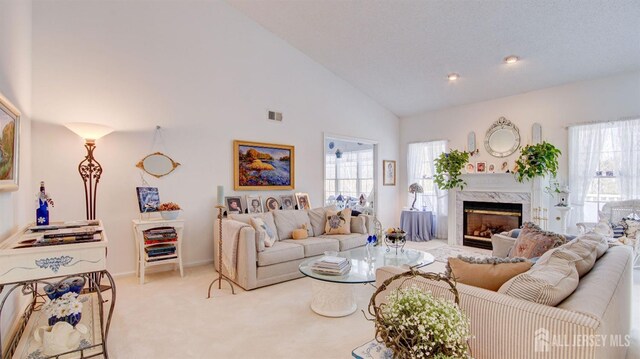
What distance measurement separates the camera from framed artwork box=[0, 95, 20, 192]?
2174 millimetres

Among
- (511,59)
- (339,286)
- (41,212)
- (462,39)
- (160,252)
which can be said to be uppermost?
(462,39)

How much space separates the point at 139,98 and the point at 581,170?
22.0ft

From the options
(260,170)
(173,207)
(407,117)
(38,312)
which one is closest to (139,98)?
(173,207)

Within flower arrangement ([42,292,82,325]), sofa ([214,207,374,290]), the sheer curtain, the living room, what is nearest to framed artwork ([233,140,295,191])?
the living room

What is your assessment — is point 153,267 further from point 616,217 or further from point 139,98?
point 616,217

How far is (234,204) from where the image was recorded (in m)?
4.74

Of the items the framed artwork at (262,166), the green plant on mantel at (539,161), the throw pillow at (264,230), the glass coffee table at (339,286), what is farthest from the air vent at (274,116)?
the green plant on mantel at (539,161)

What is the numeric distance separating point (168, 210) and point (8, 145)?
5.89 feet

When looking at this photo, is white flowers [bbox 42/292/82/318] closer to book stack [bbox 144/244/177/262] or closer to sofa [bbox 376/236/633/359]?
book stack [bbox 144/244/177/262]

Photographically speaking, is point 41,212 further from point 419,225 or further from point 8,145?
point 419,225

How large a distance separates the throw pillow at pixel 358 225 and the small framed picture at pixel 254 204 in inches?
59.4

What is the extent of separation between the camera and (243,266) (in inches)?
139

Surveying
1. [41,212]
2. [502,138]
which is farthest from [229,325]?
[502,138]

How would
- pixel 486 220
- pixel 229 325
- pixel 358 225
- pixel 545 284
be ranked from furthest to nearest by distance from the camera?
1. pixel 486 220
2. pixel 358 225
3. pixel 229 325
4. pixel 545 284
